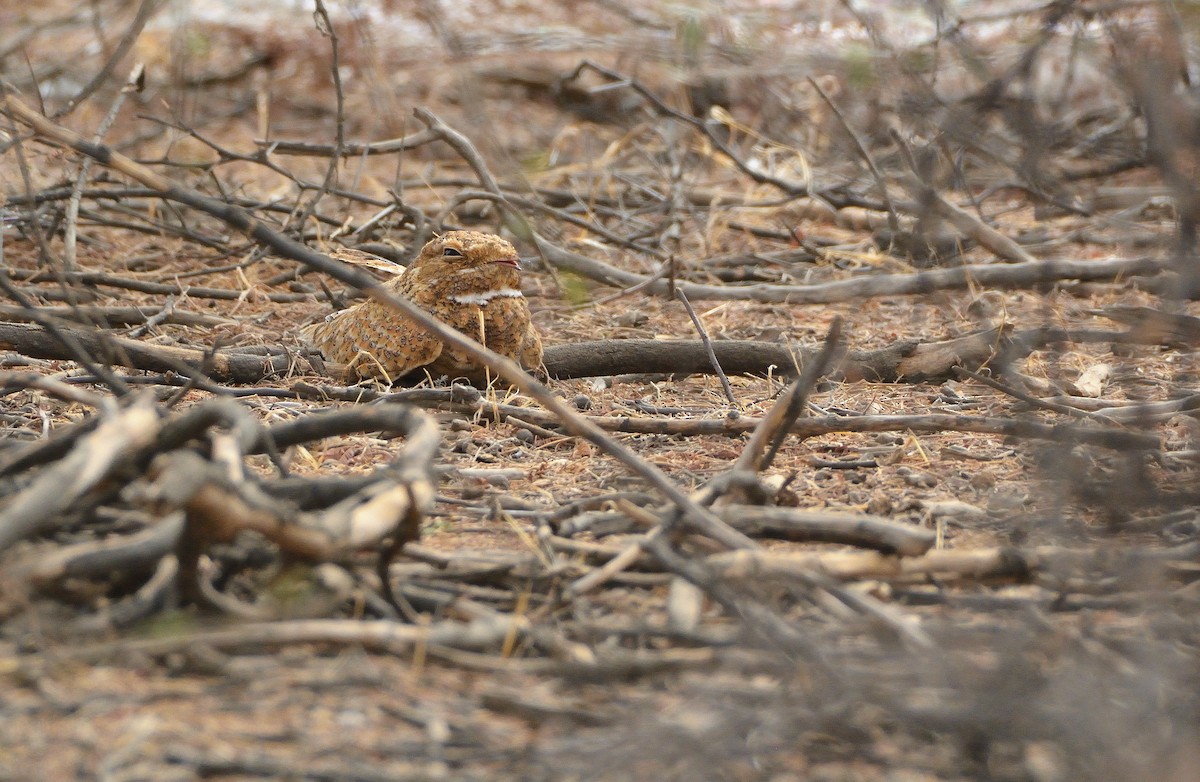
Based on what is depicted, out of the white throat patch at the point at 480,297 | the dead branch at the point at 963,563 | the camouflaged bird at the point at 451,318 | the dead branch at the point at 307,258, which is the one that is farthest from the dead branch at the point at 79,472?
the white throat patch at the point at 480,297

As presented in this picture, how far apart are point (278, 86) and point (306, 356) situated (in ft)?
19.7

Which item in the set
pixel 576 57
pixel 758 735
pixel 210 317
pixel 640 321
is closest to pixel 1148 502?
pixel 758 735

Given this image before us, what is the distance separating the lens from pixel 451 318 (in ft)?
14.8

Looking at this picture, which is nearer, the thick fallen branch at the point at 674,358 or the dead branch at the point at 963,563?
the dead branch at the point at 963,563

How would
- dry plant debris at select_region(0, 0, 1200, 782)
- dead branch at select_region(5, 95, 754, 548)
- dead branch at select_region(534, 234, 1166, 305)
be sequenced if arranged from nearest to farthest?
dry plant debris at select_region(0, 0, 1200, 782), dead branch at select_region(5, 95, 754, 548), dead branch at select_region(534, 234, 1166, 305)

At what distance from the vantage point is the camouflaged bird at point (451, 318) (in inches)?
173

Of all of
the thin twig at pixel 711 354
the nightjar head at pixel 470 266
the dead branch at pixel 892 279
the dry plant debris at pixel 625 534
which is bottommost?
the dry plant debris at pixel 625 534

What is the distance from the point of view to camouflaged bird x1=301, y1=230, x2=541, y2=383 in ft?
14.4

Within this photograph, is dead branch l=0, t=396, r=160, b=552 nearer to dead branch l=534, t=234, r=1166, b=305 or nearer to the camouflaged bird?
dead branch l=534, t=234, r=1166, b=305

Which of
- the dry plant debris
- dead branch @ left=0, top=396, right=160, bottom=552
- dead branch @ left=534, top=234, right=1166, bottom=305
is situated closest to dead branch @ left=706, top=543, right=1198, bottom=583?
→ the dry plant debris

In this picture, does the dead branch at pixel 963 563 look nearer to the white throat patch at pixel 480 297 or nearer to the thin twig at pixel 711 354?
the thin twig at pixel 711 354

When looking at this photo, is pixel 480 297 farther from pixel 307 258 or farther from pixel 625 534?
pixel 307 258

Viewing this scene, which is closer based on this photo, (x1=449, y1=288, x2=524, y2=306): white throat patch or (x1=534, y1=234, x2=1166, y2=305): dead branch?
(x1=534, y1=234, x2=1166, y2=305): dead branch

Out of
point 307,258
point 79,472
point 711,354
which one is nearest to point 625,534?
point 307,258
